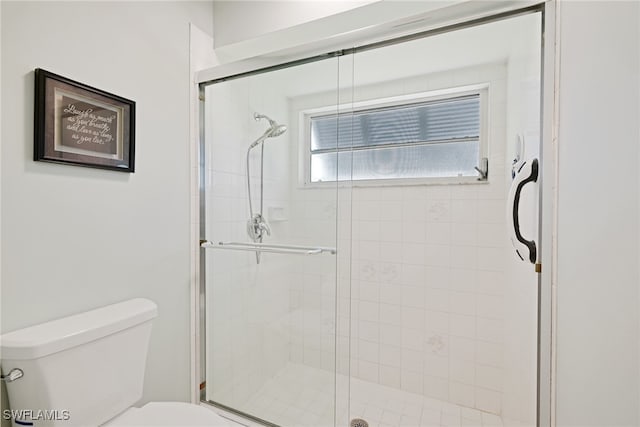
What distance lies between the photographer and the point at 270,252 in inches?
62.6

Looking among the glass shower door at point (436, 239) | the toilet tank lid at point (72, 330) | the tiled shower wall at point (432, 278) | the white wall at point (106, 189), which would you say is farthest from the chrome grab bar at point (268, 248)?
the glass shower door at point (436, 239)

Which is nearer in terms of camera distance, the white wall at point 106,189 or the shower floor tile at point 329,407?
the white wall at point 106,189

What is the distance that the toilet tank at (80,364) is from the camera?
3.30 ft

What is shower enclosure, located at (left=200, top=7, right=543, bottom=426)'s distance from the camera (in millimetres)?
1484

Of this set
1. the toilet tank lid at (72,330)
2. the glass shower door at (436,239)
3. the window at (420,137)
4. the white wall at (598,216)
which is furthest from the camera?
the window at (420,137)

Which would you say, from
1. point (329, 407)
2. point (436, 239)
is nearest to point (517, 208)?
point (436, 239)

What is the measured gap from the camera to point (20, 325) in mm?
1087

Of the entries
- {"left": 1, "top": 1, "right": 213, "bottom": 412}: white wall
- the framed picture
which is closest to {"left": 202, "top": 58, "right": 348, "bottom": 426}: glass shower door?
{"left": 1, "top": 1, "right": 213, "bottom": 412}: white wall

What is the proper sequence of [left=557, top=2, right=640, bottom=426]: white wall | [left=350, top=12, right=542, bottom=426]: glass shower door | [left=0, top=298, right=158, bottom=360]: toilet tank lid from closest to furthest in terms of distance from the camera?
[left=557, top=2, right=640, bottom=426]: white wall → [left=0, top=298, right=158, bottom=360]: toilet tank lid → [left=350, top=12, right=542, bottom=426]: glass shower door

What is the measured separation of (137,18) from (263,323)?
148 centimetres

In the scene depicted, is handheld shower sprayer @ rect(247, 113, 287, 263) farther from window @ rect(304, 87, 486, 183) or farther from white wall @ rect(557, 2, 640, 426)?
white wall @ rect(557, 2, 640, 426)

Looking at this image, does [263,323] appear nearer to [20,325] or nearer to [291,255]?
[291,255]

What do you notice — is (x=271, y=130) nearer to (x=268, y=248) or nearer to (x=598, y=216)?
(x=268, y=248)

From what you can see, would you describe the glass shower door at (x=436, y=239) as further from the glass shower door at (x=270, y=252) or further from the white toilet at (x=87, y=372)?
the white toilet at (x=87, y=372)
